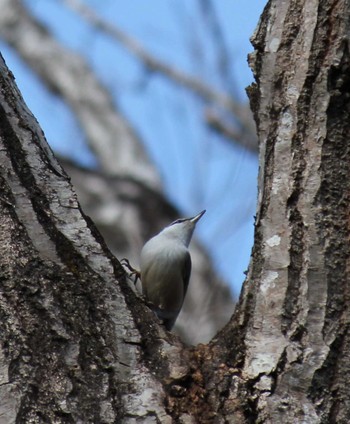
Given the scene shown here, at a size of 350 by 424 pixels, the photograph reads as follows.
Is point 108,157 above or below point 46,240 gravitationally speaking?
above

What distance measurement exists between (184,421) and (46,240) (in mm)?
606

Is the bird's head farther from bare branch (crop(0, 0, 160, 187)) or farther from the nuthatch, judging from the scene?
bare branch (crop(0, 0, 160, 187))

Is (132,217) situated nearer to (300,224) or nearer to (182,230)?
(182,230)

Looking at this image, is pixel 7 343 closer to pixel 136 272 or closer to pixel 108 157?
pixel 136 272

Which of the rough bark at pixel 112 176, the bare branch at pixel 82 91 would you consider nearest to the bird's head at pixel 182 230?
the rough bark at pixel 112 176

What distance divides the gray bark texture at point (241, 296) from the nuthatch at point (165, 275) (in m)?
1.72

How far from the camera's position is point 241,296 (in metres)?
2.54

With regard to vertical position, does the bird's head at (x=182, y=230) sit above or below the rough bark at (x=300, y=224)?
above

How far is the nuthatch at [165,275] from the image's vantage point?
4426mm

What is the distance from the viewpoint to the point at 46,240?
2.41m

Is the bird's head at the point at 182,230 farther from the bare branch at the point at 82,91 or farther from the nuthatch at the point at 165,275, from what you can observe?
the bare branch at the point at 82,91

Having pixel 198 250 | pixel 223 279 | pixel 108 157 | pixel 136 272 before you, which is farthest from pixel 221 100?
pixel 136 272

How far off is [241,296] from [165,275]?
76.8 inches

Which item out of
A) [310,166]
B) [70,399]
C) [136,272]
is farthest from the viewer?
[136,272]
